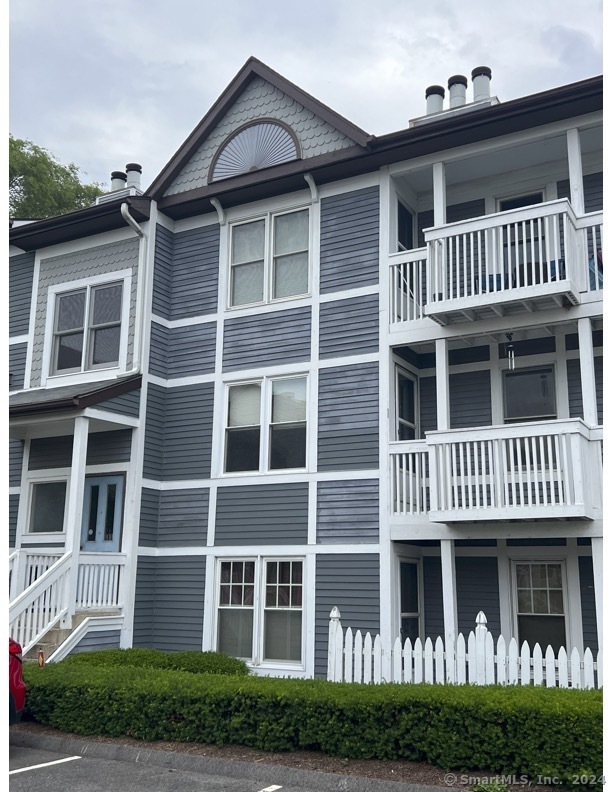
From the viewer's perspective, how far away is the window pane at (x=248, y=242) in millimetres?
15180

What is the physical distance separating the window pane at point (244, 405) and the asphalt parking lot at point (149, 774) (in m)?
6.82

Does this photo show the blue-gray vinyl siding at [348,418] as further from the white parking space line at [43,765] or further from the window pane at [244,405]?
the white parking space line at [43,765]

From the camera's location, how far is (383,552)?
40.6 ft

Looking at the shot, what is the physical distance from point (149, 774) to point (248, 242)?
1013 cm

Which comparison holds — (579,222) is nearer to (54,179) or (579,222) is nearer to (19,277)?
(19,277)

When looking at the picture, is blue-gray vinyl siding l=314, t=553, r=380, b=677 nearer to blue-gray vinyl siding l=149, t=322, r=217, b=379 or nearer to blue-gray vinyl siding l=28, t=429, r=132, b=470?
blue-gray vinyl siding l=28, t=429, r=132, b=470

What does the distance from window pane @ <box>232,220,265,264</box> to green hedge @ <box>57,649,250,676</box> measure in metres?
7.33

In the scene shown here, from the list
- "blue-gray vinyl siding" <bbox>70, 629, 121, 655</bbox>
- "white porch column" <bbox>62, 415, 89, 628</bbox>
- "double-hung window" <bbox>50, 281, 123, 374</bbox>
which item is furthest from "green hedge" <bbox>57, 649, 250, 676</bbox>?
"double-hung window" <bbox>50, 281, 123, 374</bbox>

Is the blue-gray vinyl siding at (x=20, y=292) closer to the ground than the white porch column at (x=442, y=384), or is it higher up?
higher up

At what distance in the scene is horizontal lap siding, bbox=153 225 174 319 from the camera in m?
15.5

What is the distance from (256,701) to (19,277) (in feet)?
40.7

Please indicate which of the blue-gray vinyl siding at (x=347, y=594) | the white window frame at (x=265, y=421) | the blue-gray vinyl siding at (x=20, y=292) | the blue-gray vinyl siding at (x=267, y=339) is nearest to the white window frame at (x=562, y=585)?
the blue-gray vinyl siding at (x=347, y=594)

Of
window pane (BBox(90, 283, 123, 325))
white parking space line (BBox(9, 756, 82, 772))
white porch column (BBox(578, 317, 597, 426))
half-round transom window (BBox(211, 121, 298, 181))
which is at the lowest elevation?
white parking space line (BBox(9, 756, 82, 772))

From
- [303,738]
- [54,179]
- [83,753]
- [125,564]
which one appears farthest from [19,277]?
[54,179]
